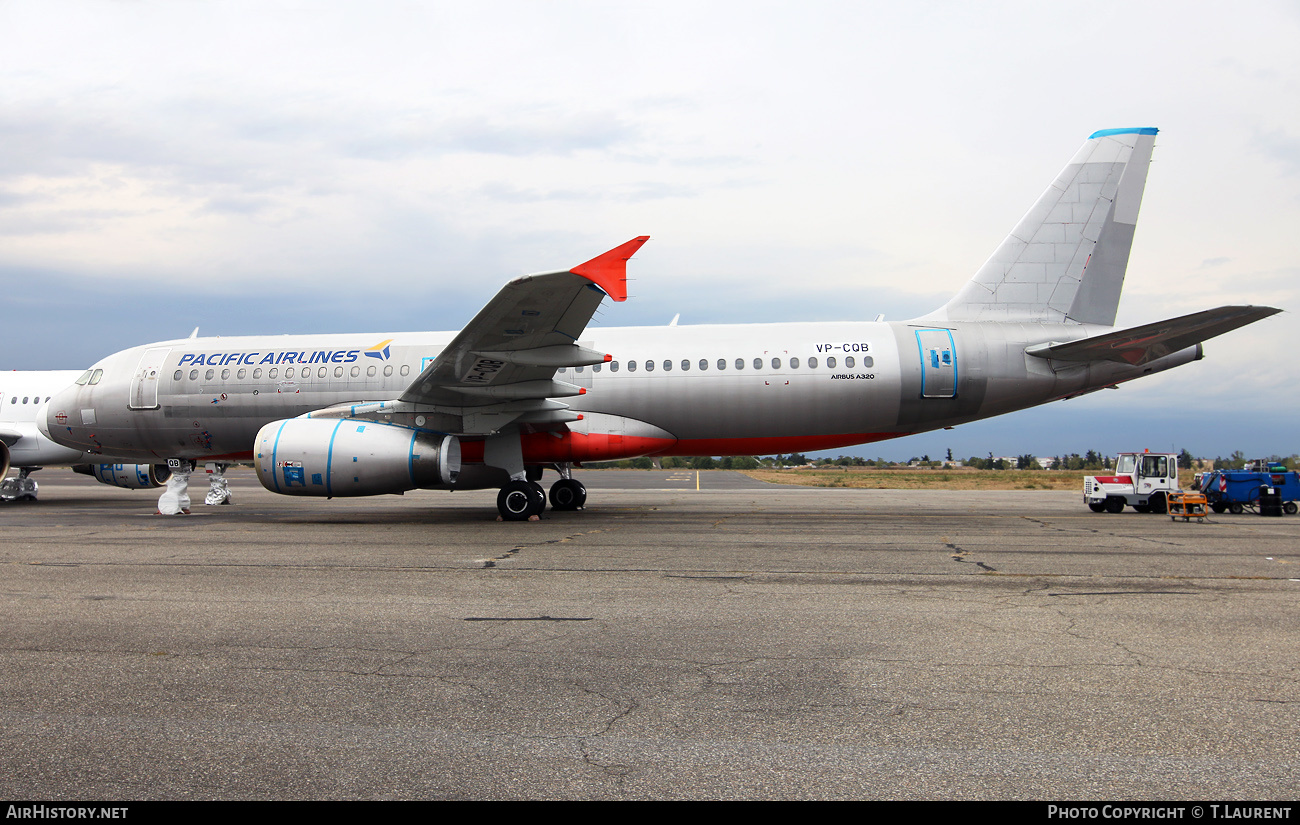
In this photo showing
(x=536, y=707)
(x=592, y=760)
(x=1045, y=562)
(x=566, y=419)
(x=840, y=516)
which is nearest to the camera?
(x=592, y=760)

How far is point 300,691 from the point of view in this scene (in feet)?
15.3

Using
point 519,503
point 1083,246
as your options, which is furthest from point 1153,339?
point 519,503

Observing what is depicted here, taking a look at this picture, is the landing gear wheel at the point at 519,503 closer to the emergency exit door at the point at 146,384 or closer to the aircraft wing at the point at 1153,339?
the emergency exit door at the point at 146,384

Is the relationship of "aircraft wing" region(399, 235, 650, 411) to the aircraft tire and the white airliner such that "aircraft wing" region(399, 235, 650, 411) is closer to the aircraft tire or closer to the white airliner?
the aircraft tire

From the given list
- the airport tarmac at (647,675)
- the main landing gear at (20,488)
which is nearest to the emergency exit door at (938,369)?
the airport tarmac at (647,675)

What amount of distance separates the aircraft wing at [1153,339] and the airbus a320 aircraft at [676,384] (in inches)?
2.2

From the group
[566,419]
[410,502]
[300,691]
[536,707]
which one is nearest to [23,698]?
[300,691]

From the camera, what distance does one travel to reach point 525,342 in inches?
559

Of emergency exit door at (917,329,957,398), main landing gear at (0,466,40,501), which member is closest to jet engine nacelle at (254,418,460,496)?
emergency exit door at (917,329,957,398)

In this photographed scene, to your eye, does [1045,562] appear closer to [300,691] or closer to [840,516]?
[840,516]

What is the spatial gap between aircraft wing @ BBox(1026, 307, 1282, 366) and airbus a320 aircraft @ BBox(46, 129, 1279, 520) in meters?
0.06

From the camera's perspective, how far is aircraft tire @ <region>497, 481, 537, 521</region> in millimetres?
15812

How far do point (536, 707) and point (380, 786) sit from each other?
117 centimetres

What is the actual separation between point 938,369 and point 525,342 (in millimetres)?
8115
